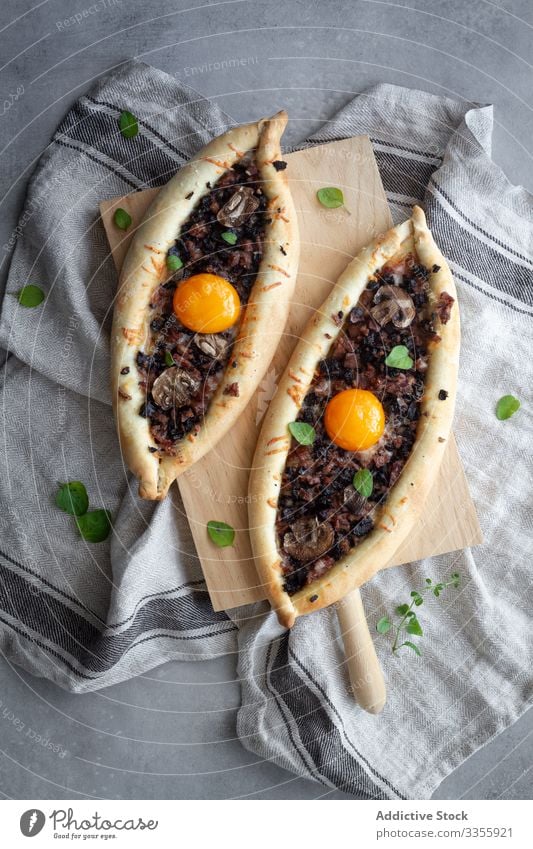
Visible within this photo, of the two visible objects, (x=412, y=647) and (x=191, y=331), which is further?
(x=412, y=647)

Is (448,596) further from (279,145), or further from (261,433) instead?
(279,145)

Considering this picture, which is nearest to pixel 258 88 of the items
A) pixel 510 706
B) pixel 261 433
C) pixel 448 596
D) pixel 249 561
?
pixel 261 433

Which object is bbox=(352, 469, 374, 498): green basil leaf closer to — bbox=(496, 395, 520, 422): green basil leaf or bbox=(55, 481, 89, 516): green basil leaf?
bbox=(496, 395, 520, 422): green basil leaf

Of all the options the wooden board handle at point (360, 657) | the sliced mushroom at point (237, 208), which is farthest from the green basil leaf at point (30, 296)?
the wooden board handle at point (360, 657)

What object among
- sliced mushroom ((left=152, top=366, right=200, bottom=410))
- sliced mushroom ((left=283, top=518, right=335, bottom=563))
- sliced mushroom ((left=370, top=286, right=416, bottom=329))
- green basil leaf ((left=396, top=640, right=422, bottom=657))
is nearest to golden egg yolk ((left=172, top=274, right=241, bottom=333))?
sliced mushroom ((left=152, top=366, right=200, bottom=410))

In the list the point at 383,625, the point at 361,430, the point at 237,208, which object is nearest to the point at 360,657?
the point at 383,625

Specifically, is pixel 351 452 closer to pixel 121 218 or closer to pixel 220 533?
pixel 220 533
